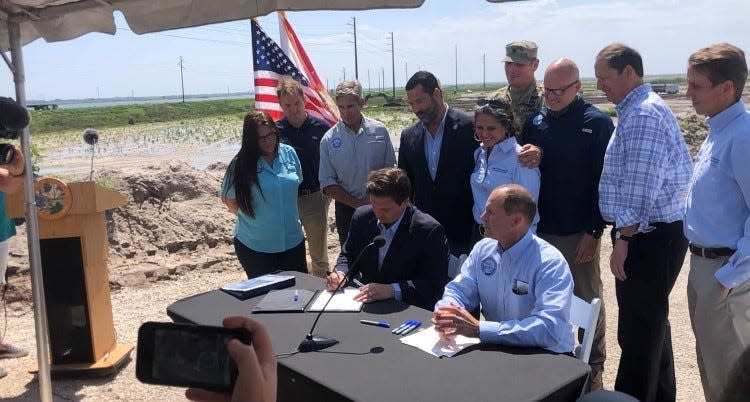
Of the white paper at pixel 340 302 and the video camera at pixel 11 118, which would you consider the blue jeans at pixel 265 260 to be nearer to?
the white paper at pixel 340 302

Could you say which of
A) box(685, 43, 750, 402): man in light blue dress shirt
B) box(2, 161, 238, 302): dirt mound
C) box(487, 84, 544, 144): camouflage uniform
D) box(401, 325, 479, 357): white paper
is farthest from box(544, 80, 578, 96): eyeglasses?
box(2, 161, 238, 302): dirt mound

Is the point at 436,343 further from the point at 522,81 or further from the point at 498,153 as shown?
the point at 522,81

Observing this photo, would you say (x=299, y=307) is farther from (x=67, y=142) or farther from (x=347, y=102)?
(x=67, y=142)

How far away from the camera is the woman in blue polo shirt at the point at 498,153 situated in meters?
3.56

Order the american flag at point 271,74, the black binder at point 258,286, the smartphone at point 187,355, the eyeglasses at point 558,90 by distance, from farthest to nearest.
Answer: the american flag at point 271,74, the eyeglasses at point 558,90, the black binder at point 258,286, the smartphone at point 187,355

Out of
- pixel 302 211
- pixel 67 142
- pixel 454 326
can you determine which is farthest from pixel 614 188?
pixel 67 142

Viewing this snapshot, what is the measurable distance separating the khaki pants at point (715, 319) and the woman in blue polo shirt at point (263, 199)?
8.09 feet

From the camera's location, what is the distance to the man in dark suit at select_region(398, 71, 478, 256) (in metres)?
3.99

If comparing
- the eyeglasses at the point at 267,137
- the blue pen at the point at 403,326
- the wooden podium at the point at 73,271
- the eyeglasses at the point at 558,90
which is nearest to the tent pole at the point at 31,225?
the wooden podium at the point at 73,271

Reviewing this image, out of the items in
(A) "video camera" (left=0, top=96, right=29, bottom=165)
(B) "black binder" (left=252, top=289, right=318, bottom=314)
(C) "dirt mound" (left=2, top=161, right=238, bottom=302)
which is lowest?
(C) "dirt mound" (left=2, top=161, right=238, bottom=302)

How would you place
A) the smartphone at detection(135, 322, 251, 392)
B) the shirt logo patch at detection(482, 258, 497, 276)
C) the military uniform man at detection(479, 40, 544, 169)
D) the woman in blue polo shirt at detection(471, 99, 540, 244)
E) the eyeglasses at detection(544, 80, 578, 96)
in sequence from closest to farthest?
1. the smartphone at detection(135, 322, 251, 392)
2. the shirt logo patch at detection(482, 258, 497, 276)
3. the eyeglasses at detection(544, 80, 578, 96)
4. the woman in blue polo shirt at detection(471, 99, 540, 244)
5. the military uniform man at detection(479, 40, 544, 169)

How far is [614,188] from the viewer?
316cm

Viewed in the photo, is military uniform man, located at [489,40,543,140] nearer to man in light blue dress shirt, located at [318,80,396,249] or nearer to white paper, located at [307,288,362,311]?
man in light blue dress shirt, located at [318,80,396,249]

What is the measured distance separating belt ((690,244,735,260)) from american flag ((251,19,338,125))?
4242mm
